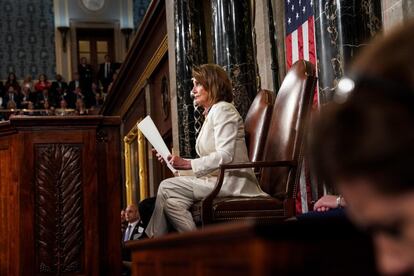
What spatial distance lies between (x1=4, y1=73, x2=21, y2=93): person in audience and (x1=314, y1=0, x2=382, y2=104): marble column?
1512cm

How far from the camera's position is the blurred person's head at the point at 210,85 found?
3941mm

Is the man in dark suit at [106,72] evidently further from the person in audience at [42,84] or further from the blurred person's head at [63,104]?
the blurred person's head at [63,104]

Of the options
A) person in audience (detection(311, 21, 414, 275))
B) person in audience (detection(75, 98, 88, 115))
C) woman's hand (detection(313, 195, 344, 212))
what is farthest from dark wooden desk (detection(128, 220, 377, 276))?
person in audience (detection(75, 98, 88, 115))

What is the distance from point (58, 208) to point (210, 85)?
1.05 metres

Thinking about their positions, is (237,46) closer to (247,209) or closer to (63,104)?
(247,209)

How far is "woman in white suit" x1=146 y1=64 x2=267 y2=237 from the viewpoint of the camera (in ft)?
12.5

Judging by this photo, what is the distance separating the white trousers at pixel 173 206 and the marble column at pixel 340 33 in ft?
2.84

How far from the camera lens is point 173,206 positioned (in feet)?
12.4

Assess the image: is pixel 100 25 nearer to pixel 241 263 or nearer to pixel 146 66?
pixel 146 66

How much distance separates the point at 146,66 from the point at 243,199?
7.61m

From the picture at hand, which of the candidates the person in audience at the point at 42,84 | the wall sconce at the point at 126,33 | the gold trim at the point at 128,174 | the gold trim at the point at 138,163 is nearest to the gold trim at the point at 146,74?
the gold trim at the point at 138,163

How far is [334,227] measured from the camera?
0.97 metres

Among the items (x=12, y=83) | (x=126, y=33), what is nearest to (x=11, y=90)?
(x=12, y=83)

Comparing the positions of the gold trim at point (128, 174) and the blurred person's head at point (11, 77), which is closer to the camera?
the gold trim at point (128, 174)
